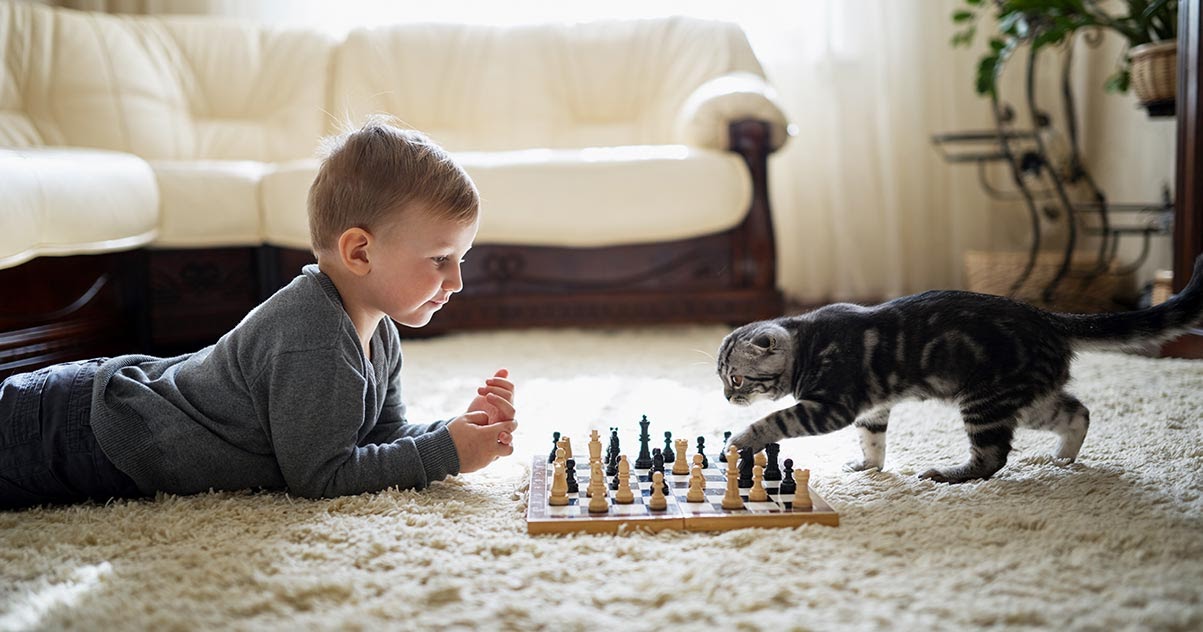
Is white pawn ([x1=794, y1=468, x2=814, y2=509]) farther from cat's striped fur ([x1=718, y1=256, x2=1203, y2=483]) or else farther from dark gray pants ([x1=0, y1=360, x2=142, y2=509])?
dark gray pants ([x1=0, y1=360, x2=142, y2=509])

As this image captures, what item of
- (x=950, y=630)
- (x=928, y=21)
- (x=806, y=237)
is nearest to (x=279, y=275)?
(x=806, y=237)

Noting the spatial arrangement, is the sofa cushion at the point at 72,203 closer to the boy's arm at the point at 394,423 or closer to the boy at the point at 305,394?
the boy at the point at 305,394

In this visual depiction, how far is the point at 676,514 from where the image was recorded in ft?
4.02

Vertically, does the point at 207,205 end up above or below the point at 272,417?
above

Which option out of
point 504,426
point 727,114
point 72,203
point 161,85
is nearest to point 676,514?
point 504,426

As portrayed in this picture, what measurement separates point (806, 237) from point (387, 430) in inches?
128

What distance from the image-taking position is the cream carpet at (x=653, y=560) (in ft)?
3.08

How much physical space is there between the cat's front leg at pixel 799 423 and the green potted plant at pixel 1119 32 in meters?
2.04

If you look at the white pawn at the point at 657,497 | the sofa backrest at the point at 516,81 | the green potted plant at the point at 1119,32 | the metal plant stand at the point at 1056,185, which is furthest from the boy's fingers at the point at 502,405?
the metal plant stand at the point at 1056,185

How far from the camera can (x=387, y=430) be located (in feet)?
5.21

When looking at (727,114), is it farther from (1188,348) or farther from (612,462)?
(612,462)

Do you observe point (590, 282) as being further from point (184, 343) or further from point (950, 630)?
point (950, 630)

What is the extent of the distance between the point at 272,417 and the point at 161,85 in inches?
110

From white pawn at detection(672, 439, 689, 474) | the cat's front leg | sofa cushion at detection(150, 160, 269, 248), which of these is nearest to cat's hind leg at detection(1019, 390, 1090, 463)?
the cat's front leg
